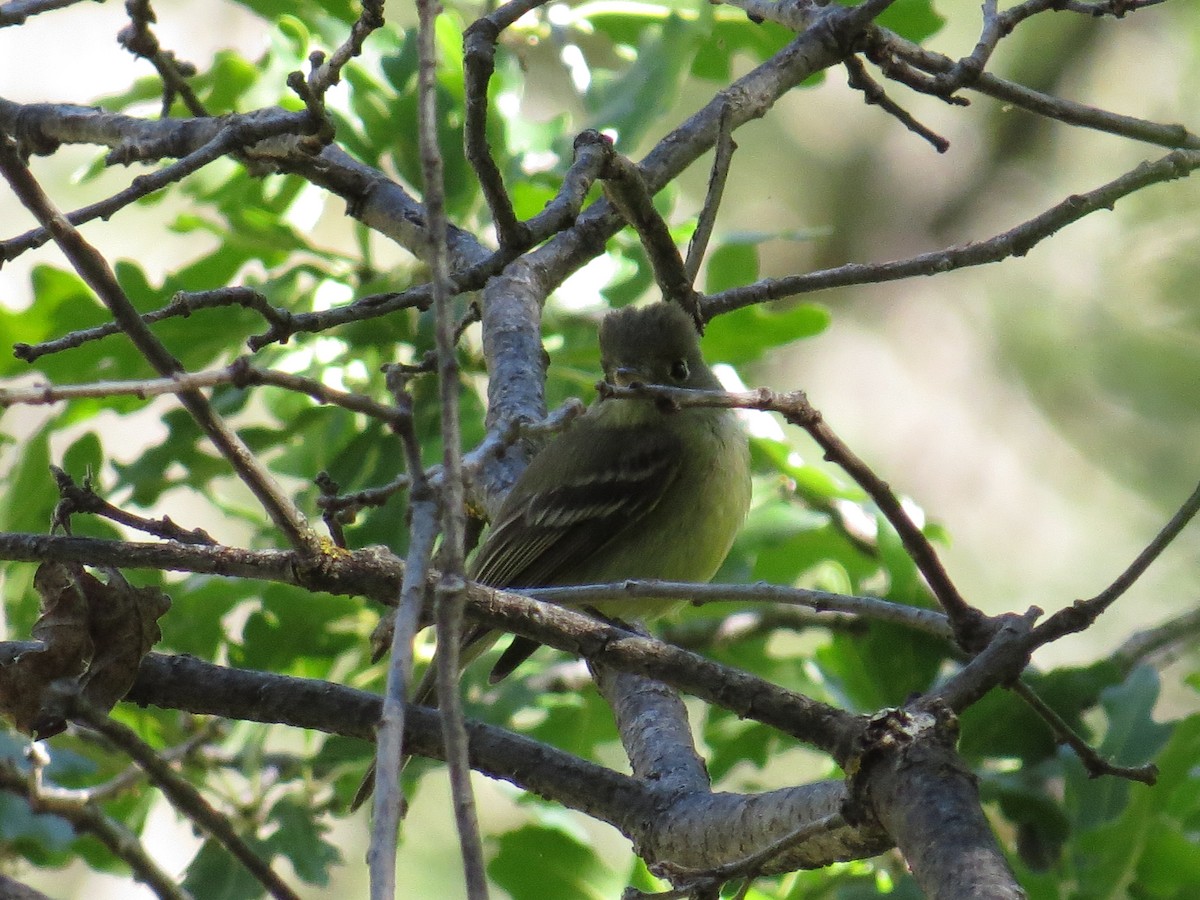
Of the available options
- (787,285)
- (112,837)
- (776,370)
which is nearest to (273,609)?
(787,285)

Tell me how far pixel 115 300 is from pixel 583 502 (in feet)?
9.95

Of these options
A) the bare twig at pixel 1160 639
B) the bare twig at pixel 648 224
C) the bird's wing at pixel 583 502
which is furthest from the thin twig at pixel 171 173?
the bare twig at pixel 1160 639

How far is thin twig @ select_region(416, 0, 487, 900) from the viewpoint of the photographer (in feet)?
3.91

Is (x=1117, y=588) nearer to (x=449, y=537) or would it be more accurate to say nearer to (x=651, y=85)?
(x=449, y=537)

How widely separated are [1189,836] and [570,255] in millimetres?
2318

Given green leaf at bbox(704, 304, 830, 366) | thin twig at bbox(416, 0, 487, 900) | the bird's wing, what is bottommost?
thin twig at bbox(416, 0, 487, 900)

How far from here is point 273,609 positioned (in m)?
4.16

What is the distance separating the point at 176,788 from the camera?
1.36 meters

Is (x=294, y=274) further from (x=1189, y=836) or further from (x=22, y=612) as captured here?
(x=1189, y=836)

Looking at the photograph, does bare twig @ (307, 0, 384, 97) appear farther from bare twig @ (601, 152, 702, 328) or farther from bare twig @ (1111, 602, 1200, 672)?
bare twig @ (1111, 602, 1200, 672)

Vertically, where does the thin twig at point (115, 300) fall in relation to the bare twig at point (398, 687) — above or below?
above

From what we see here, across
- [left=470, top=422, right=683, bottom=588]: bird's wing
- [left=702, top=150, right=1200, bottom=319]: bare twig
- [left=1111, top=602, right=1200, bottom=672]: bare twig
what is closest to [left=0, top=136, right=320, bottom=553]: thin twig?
[left=702, top=150, right=1200, bottom=319]: bare twig

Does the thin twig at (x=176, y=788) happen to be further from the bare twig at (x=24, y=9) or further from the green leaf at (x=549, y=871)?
the green leaf at (x=549, y=871)

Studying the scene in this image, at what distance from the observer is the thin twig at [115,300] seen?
164 centimetres
